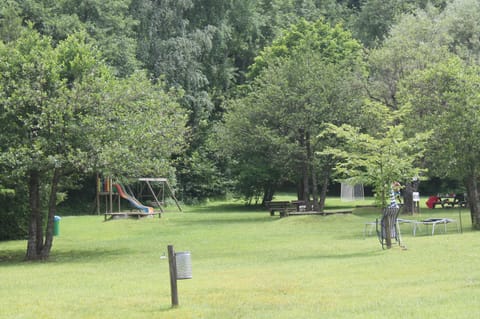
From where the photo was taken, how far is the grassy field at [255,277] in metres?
10.6

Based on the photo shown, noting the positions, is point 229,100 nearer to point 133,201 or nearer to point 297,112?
point 133,201

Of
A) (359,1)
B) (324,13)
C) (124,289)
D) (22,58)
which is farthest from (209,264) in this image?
(359,1)

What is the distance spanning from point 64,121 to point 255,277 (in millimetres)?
8355

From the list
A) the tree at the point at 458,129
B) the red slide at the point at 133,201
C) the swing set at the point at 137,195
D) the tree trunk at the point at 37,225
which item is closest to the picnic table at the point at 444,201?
the swing set at the point at 137,195

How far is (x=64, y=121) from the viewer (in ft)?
67.2

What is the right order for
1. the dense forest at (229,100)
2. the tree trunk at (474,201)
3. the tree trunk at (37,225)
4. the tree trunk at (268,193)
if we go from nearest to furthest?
1. the dense forest at (229,100)
2. the tree trunk at (37,225)
3. the tree trunk at (474,201)
4. the tree trunk at (268,193)

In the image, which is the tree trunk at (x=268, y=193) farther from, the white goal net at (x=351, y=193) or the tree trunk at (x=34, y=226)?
Result: the tree trunk at (x=34, y=226)

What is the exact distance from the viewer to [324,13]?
233 ft

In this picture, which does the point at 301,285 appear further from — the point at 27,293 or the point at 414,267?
the point at 27,293

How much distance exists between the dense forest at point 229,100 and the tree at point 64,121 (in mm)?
46

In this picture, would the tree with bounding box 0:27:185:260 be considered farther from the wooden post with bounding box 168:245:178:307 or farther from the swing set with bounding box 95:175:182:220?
the swing set with bounding box 95:175:182:220

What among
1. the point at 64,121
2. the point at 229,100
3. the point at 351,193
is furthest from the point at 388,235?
the point at 351,193

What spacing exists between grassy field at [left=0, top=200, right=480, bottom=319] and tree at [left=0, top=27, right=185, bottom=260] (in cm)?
257

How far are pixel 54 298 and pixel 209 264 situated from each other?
582 centimetres
